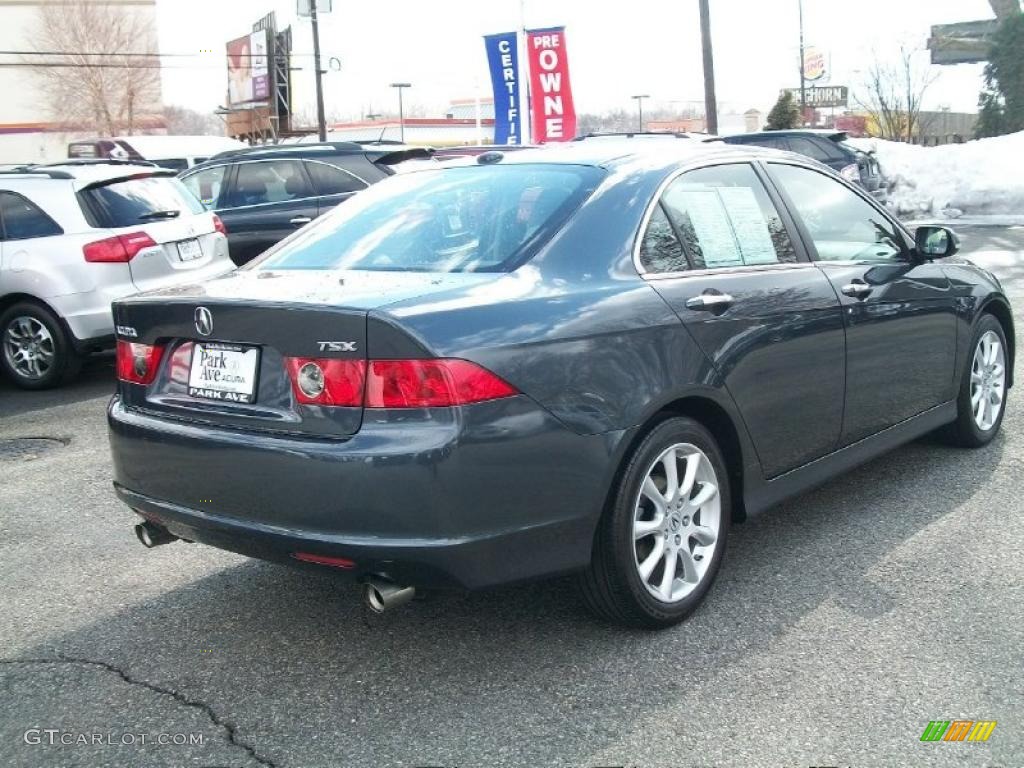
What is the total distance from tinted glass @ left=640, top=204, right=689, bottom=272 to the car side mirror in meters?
1.86

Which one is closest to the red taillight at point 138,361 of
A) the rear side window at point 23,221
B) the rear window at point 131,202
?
the rear window at point 131,202

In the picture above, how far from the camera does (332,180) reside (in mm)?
11336

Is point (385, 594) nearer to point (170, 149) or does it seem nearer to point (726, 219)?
point (726, 219)

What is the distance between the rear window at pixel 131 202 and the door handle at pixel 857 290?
593 centimetres

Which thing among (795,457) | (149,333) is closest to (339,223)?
(149,333)

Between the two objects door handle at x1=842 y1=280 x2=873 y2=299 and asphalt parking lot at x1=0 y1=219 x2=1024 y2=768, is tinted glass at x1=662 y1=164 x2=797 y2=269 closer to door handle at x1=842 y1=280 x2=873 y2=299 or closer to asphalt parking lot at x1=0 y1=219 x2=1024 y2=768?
door handle at x1=842 y1=280 x2=873 y2=299

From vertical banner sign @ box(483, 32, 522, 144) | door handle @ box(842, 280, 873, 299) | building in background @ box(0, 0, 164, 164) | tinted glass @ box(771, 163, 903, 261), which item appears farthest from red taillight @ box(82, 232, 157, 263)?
building in background @ box(0, 0, 164, 164)

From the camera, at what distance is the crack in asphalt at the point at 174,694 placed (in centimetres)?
303

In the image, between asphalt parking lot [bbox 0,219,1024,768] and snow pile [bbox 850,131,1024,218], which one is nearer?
asphalt parking lot [bbox 0,219,1024,768]

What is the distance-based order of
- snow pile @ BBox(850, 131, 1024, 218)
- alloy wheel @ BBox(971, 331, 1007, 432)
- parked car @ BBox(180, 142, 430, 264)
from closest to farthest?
alloy wheel @ BBox(971, 331, 1007, 432)
parked car @ BBox(180, 142, 430, 264)
snow pile @ BBox(850, 131, 1024, 218)

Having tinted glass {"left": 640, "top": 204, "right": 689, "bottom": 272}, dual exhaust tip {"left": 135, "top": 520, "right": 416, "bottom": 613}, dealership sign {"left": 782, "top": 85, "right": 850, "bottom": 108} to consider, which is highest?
dealership sign {"left": 782, "top": 85, "right": 850, "bottom": 108}

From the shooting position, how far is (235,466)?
10.8ft

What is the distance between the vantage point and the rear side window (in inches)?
335

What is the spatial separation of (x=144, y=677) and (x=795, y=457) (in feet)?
8.22
